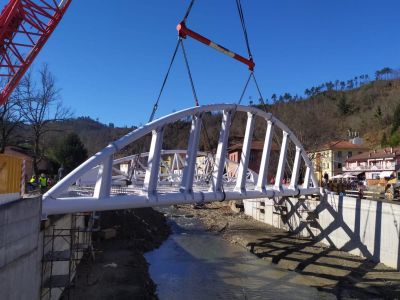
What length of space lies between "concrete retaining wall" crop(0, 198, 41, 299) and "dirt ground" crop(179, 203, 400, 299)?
16211 millimetres

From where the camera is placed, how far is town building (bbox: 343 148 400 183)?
259 feet

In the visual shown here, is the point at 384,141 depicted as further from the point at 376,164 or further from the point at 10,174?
the point at 10,174

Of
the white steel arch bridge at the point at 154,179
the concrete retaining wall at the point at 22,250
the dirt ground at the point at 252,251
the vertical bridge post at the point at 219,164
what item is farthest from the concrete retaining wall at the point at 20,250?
the vertical bridge post at the point at 219,164

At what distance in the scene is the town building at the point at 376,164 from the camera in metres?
78.8

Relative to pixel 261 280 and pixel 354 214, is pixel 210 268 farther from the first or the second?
pixel 354 214

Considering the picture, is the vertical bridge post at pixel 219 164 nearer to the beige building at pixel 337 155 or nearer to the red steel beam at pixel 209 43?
the red steel beam at pixel 209 43

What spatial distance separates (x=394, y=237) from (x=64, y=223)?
19.7m

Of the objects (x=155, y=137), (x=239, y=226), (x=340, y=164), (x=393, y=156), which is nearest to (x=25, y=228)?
(x=155, y=137)

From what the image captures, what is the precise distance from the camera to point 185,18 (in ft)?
75.3

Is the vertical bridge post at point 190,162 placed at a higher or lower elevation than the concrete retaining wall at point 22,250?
higher

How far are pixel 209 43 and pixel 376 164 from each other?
68.9 metres

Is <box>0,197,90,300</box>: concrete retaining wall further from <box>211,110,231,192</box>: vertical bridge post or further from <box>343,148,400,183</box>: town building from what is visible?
<box>343,148,400,183</box>: town building

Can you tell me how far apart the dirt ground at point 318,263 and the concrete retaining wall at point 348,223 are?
0.77m

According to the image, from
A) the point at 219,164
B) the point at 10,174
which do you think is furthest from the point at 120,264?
the point at 10,174
